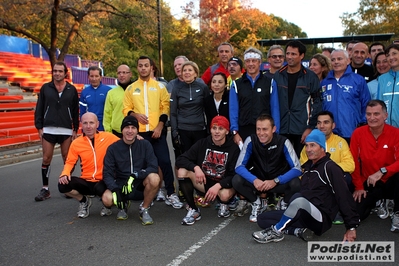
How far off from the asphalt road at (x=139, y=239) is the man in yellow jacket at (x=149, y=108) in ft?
1.94

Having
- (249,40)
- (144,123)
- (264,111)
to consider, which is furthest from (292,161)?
(249,40)

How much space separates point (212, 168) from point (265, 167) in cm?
76

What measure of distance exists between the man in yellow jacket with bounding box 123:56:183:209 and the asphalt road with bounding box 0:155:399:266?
1.94ft

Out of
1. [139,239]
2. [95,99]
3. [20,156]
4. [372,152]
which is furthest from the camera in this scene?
[20,156]

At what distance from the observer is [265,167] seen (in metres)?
5.66

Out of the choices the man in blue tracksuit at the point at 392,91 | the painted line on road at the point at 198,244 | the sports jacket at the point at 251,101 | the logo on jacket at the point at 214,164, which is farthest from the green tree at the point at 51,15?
the man in blue tracksuit at the point at 392,91

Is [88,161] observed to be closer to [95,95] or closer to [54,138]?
[54,138]

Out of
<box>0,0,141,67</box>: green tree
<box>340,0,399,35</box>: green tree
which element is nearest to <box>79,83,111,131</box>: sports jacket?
<box>0,0,141,67</box>: green tree

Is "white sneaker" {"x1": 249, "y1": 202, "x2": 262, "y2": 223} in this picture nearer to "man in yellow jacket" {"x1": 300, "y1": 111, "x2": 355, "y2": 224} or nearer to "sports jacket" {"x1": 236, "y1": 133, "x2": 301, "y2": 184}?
"sports jacket" {"x1": 236, "y1": 133, "x2": 301, "y2": 184}

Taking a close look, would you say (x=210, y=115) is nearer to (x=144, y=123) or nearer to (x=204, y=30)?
(x=144, y=123)

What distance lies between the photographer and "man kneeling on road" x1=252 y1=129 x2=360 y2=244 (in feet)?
14.8

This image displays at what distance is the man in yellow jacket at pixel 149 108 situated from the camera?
6461mm

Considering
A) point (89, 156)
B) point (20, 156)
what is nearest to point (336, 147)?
point (89, 156)

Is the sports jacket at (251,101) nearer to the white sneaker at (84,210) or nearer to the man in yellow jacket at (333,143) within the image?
the man in yellow jacket at (333,143)
